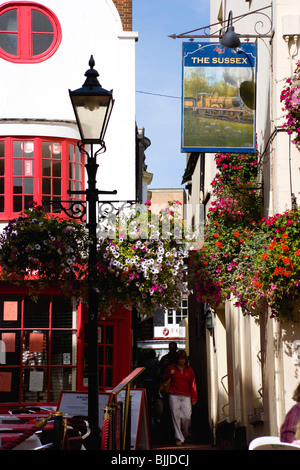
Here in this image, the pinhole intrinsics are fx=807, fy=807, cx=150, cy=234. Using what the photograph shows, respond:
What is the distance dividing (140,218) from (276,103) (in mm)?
2584

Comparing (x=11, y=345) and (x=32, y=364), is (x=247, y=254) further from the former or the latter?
(x=11, y=345)

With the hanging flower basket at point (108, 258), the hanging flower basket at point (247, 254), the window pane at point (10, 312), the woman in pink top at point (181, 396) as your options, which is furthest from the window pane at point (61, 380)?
Result: the hanging flower basket at point (108, 258)

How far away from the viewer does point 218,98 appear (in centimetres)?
1156

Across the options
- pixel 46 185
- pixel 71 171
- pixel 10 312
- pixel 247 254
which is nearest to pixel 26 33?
pixel 71 171

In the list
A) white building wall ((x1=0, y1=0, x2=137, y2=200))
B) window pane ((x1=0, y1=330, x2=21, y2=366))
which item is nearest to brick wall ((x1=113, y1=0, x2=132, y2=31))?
white building wall ((x1=0, y1=0, x2=137, y2=200))

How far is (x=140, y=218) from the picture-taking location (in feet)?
35.3

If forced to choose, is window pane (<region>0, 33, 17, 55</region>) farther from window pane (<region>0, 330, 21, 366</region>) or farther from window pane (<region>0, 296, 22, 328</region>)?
window pane (<region>0, 330, 21, 366</region>)

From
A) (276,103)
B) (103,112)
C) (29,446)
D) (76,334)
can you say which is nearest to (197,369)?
(76,334)

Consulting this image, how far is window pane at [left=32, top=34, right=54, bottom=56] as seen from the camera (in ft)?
48.6

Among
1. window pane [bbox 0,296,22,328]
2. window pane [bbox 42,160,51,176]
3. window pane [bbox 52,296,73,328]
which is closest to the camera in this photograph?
window pane [bbox 0,296,22,328]

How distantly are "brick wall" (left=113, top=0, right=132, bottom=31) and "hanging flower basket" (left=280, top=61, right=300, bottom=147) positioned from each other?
5.71 m

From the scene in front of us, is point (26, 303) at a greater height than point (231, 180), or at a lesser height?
lesser

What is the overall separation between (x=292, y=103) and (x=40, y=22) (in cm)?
631

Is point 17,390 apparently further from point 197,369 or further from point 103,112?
point 197,369
